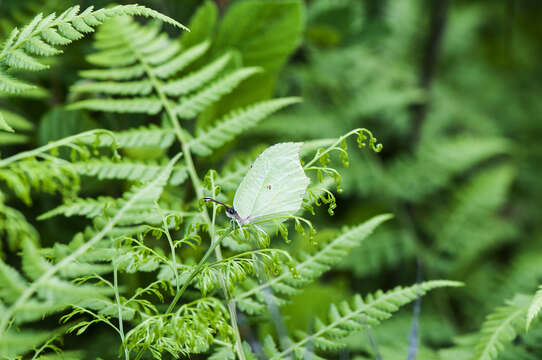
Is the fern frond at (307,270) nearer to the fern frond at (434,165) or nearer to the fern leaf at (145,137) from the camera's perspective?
the fern leaf at (145,137)

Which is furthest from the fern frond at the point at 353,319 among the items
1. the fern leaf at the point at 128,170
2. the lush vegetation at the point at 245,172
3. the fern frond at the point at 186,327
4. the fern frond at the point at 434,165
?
the fern frond at the point at 434,165

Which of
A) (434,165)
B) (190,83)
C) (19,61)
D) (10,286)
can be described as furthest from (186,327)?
(434,165)

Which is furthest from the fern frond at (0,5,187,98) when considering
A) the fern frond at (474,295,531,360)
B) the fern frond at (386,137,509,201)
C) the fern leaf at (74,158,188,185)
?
the fern frond at (386,137,509,201)

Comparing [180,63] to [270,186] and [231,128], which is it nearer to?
[231,128]

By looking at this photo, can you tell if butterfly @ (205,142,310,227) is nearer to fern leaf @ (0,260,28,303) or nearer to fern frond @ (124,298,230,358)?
fern frond @ (124,298,230,358)

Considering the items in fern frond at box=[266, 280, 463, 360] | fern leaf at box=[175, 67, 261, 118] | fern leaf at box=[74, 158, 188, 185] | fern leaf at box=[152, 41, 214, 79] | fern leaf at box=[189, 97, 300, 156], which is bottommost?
fern frond at box=[266, 280, 463, 360]

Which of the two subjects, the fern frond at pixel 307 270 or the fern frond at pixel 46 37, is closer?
the fern frond at pixel 46 37

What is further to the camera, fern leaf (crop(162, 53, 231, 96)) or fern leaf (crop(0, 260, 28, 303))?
fern leaf (crop(162, 53, 231, 96))
